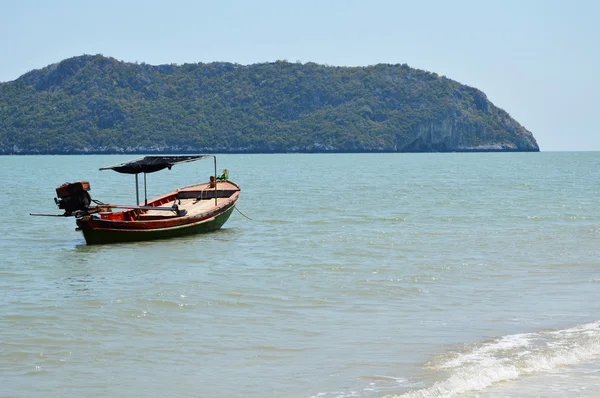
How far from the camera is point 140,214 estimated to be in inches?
981

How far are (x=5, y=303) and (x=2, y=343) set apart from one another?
2.93m

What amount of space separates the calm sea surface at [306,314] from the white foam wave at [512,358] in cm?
3

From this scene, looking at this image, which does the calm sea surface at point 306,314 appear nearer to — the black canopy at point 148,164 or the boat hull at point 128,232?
the boat hull at point 128,232

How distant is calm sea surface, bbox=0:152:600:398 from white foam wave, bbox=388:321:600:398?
26mm

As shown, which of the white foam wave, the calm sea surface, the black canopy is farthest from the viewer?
the black canopy

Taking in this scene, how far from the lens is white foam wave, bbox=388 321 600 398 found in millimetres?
9391

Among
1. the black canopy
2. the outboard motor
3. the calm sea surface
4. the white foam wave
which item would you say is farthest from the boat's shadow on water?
the white foam wave

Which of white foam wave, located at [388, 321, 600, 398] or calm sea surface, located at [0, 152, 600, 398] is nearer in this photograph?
white foam wave, located at [388, 321, 600, 398]

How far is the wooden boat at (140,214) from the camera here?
2211cm

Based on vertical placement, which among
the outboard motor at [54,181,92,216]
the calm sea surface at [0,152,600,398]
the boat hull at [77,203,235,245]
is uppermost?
the outboard motor at [54,181,92,216]

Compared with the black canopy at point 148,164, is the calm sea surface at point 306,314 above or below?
below

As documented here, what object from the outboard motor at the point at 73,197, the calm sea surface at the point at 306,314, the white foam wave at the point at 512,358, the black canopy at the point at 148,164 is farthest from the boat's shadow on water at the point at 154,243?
the white foam wave at the point at 512,358

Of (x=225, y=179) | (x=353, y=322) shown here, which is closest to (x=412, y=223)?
(x=225, y=179)

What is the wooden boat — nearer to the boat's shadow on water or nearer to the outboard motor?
the outboard motor
